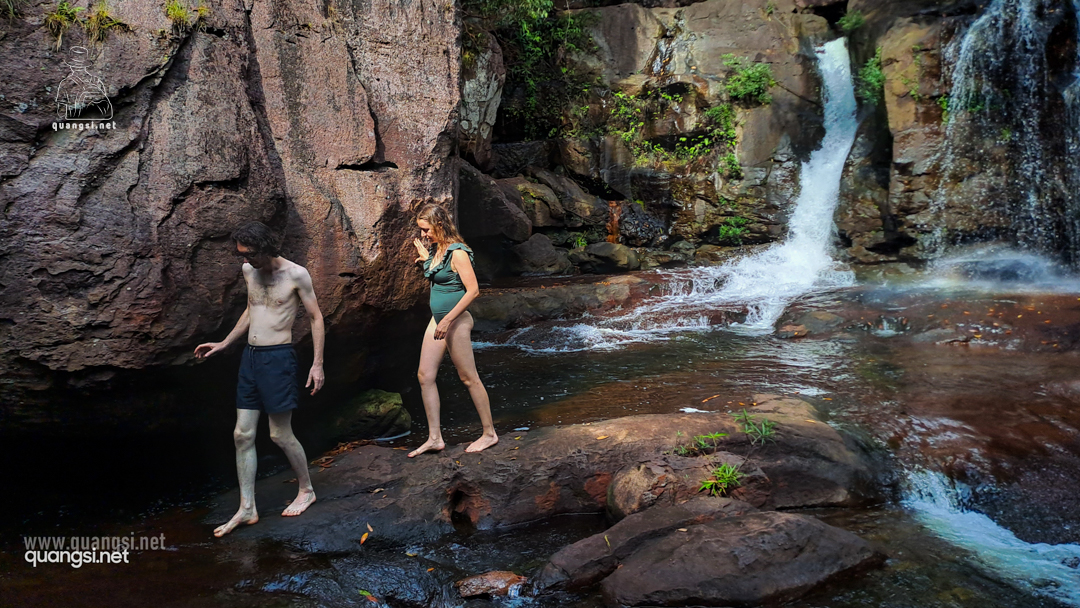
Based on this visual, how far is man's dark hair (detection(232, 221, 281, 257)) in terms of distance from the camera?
3.81 metres

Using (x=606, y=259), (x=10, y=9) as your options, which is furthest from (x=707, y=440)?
(x=606, y=259)

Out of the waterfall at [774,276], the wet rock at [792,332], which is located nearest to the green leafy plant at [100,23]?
the waterfall at [774,276]

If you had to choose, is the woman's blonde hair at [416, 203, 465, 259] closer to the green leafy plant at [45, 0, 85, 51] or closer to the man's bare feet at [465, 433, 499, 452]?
the man's bare feet at [465, 433, 499, 452]

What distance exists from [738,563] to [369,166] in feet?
13.5

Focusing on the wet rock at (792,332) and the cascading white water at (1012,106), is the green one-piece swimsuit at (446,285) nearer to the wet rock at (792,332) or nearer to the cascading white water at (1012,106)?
the wet rock at (792,332)

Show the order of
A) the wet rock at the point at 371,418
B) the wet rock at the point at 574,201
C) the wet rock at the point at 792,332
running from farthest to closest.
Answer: the wet rock at the point at 574,201, the wet rock at the point at 792,332, the wet rock at the point at 371,418

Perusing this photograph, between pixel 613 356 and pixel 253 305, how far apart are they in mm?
5022

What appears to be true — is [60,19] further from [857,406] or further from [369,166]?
[857,406]

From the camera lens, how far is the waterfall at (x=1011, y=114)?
1001 centimetres

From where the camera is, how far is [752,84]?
539 inches

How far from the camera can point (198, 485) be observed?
15.5ft

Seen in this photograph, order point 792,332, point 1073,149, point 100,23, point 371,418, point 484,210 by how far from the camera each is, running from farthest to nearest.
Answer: point 484,210 → point 1073,149 → point 792,332 → point 371,418 → point 100,23

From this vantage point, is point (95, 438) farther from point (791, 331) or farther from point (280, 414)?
point (791, 331)

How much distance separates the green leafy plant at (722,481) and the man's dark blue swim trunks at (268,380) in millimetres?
2707
